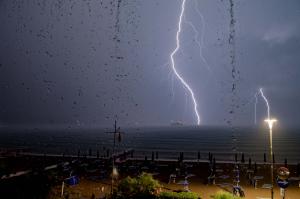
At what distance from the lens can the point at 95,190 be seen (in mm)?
21562

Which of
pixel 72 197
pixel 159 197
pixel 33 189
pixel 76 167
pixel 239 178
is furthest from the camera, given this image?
pixel 76 167

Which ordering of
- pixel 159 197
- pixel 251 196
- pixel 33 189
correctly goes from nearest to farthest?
pixel 159 197 < pixel 33 189 < pixel 251 196

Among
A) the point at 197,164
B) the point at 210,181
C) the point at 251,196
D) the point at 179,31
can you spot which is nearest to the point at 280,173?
the point at 251,196

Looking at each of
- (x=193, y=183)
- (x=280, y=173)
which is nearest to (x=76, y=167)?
(x=193, y=183)

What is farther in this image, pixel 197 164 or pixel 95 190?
pixel 197 164

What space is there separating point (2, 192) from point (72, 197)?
429 cm

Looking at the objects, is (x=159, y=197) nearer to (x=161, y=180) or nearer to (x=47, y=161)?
(x=161, y=180)

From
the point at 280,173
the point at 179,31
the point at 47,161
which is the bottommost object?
the point at 47,161

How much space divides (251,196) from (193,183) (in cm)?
573

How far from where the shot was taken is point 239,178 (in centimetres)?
2700

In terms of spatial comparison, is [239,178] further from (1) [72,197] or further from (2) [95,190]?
(1) [72,197]

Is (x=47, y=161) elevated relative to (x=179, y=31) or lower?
lower

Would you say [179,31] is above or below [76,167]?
above

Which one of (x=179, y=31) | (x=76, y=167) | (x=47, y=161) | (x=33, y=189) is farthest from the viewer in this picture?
(x=47, y=161)
